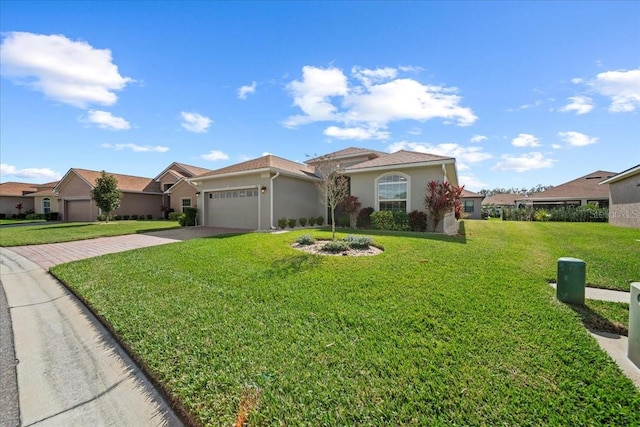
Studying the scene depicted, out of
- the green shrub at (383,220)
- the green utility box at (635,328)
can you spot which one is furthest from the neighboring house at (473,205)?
the green utility box at (635,328)

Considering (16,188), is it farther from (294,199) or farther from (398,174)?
(398,174)

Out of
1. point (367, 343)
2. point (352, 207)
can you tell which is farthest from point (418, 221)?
point (367, 343)

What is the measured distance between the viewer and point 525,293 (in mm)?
4773

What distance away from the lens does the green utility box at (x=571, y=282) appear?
176 inches

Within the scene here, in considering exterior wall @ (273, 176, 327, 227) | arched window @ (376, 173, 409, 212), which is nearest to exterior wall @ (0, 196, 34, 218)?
exterior wall @ (273, 176, 327, 227)

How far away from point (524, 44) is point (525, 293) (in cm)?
1001

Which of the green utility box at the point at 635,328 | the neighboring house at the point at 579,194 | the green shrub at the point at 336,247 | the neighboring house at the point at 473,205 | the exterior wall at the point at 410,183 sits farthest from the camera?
the neighboring house at the point at 473,205

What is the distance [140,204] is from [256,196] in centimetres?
2005

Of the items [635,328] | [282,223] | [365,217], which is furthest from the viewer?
[365,217]

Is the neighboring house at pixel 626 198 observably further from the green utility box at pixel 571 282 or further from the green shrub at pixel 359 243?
the green shrub at pixel 359 243

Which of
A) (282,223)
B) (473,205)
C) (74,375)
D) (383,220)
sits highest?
(473,205)

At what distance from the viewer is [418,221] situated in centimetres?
1321

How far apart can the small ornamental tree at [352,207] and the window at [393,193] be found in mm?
1271

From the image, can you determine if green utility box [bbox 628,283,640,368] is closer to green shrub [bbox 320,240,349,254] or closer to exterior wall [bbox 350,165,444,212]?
green shrub [bbox 320,240,349,254]
